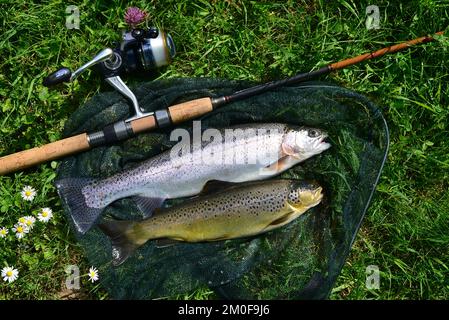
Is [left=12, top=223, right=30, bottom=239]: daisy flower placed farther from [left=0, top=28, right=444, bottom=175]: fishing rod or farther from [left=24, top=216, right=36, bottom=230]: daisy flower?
[left=0, top=28, right=444, bottom=175]: fishing rod

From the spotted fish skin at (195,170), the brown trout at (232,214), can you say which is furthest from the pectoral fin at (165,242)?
the spotted fish skin at (195,170)

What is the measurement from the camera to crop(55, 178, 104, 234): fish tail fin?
10.6 ft

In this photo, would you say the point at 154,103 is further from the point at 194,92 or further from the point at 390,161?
the point at 390,161

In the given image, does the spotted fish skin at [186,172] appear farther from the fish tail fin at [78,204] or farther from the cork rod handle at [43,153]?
the cork rod handle at [43,153]

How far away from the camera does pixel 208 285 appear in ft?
10.5

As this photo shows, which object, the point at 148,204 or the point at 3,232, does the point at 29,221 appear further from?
the point at 148,204

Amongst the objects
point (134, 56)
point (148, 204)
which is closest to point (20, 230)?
point (148, 204)

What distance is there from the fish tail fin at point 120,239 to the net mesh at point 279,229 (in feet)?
0.20

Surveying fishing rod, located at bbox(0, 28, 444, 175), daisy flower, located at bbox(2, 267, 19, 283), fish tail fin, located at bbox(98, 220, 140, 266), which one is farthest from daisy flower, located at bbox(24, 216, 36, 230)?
fish tail fin, located at bbox(98, 220, 140, 266)

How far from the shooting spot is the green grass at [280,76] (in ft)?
10.9

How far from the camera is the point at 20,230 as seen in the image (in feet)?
11.1

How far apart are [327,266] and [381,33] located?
1619mm

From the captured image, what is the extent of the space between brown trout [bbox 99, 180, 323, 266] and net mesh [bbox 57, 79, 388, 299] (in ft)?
0.34

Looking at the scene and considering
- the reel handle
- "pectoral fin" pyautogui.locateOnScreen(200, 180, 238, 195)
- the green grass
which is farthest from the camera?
the green grass
